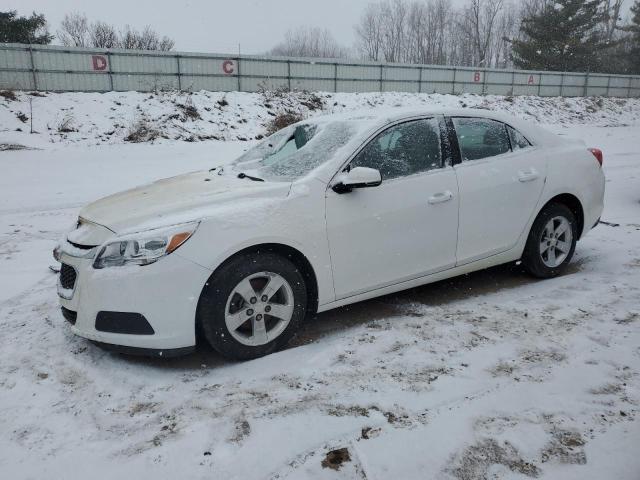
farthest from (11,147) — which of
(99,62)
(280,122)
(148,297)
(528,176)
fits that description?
(528,176)

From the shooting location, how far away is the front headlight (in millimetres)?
2723

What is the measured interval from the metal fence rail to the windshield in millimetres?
17832

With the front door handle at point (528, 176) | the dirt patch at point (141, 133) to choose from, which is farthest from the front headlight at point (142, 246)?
the dirt patch at point (141, 133)

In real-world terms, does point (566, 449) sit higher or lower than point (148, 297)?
lower

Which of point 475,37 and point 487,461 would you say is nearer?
point 487,461

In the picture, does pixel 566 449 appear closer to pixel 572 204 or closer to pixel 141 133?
pixel 572 204

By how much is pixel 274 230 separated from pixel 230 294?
0.47m

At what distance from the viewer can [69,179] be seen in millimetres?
9875

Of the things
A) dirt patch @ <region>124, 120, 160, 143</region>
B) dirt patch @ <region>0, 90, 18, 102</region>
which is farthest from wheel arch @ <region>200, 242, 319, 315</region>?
dirt patch @ <region>0, 90, 18, 102</region>

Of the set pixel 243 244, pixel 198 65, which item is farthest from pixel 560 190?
pixel 198 65

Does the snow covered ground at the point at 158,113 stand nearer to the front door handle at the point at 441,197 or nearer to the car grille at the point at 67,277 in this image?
the front door handle at the point at 441,197

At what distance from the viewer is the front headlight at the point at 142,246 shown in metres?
2.72

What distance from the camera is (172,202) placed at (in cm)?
309

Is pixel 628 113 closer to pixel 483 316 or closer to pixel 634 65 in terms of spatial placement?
pixel 634 65
